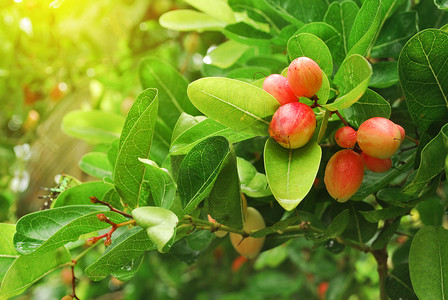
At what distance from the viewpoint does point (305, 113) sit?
48cm

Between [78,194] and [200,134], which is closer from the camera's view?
[200,134]

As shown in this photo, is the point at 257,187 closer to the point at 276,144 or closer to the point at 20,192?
the point at 276,144

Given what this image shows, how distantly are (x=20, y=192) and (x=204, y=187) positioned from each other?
4.77ft

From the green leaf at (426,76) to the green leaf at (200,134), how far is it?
0.19 metres

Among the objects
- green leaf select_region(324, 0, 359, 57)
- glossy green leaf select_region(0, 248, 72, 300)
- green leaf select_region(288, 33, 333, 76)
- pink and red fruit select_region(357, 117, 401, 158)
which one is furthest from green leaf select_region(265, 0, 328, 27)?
glossy green leaf select_region(0, 248, 72, 300)

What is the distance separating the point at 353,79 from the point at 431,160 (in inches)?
4.7

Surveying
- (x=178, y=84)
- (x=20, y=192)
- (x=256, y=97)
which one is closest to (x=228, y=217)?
(x=256, y=97)

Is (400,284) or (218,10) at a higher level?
(218,10)

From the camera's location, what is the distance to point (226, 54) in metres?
0.83

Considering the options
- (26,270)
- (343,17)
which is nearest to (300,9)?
(343,17)

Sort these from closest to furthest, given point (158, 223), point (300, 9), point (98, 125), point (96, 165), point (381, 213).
A: 1. point (158, 223)
2. point (381, 213)
3. point (300, 9)
4. point (96, 165)
5. point (98, 125)

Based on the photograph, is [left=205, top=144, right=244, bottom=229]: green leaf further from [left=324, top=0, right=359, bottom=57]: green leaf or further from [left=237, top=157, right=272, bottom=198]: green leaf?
[left=324, top=0, right=359, bottom=57]: green leaf

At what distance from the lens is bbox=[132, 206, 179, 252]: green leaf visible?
442 millimetres

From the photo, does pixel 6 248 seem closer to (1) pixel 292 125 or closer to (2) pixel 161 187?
(2) pixel 161 187
